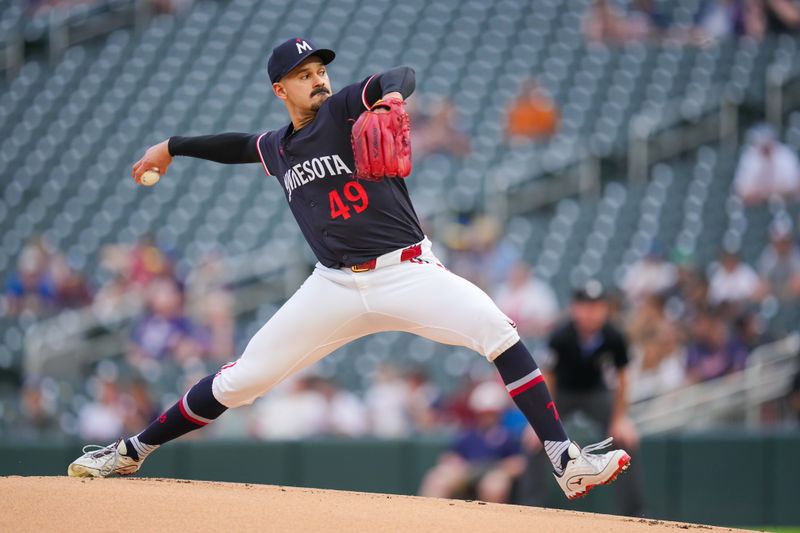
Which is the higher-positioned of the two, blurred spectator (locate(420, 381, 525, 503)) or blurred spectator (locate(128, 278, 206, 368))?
blurred spectator (locate(128, 278, 206, 368))

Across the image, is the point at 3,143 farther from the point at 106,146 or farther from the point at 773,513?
the point at 773,513

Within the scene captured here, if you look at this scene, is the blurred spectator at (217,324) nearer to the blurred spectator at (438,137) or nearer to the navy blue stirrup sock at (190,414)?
the blurred spectator at (438,137)

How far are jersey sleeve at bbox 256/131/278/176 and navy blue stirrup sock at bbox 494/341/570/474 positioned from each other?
3.54 feet

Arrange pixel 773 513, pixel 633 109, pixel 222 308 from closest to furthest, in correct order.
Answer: pixel 773 513
pixel 222 308
pixel 633 109

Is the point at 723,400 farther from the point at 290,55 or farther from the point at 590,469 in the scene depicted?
the point at 290,55

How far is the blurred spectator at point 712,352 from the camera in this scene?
8.23 metres

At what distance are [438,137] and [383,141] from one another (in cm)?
812

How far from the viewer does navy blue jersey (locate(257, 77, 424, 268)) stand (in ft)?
13.2

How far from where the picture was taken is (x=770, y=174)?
10.4 meters

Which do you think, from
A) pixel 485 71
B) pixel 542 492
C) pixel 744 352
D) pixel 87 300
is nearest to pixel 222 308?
pixel 87 300

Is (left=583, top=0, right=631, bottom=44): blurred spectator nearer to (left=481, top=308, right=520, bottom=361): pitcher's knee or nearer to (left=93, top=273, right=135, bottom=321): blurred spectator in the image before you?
(left=93, top=273, right=135, bottom=321): blurred spectator

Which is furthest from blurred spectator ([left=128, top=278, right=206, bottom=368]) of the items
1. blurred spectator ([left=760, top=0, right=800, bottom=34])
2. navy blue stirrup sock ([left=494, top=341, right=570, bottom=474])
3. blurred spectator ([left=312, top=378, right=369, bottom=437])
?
blurred spectator ([left=760, top=0, right=800, bottom=34])

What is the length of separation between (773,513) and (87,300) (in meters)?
5.67

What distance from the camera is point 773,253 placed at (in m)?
9.35
